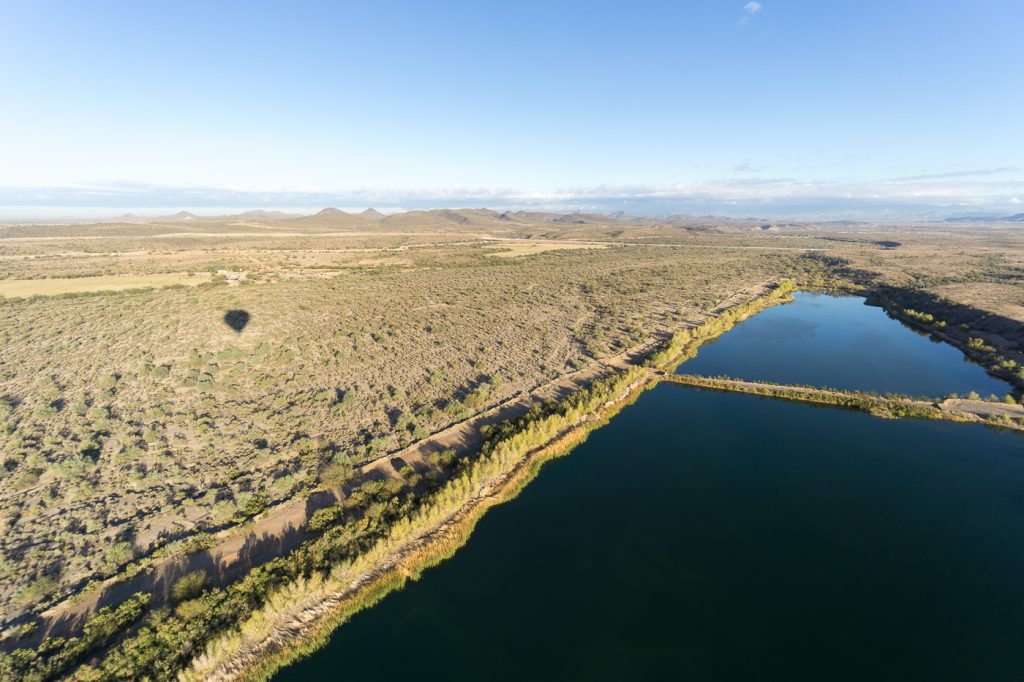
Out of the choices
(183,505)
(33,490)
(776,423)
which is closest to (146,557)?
(183,505)

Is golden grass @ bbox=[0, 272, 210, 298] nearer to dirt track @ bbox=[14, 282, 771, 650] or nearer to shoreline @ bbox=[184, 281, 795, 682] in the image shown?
dirt track @ bbox=[14, 282, 771, 650]

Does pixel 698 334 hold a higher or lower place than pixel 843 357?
higher

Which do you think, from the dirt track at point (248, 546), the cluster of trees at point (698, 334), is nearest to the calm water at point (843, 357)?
the cluster of trees at point (698, 334)

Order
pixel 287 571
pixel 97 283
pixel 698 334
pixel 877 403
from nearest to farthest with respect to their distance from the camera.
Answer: pixel 287 571 → pixel 877 403 → pixel 698 334 → pixel 97 283

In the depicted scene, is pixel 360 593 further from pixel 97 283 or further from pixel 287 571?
pixel 97 283

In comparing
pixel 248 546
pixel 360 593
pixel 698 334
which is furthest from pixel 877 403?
pixel 248 546

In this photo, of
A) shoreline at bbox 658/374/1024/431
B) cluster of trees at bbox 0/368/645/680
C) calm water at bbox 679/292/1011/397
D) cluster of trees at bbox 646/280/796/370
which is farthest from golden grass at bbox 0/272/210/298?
calm water at bbox 679/292/1011/397
